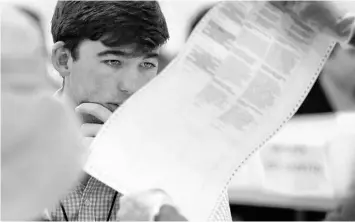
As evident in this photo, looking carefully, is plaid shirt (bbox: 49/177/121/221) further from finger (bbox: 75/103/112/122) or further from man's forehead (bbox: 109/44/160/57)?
man's forehead (bbox: 109/44/160/57)

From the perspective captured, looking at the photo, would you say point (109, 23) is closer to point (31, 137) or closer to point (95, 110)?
point (95, 110)

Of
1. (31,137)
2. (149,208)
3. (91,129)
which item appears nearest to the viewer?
(31,137)

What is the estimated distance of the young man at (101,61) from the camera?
96cm

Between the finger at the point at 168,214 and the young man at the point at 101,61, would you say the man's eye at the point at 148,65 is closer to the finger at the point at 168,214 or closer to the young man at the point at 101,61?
the young man at the point at 101,61

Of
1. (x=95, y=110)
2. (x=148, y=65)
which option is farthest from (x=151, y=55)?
(x=95, y=110)

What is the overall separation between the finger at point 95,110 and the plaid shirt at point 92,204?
0.09 m

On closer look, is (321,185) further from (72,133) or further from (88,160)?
(72,133)

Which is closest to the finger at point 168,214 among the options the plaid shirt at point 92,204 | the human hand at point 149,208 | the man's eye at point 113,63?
the human hand at point 149,208

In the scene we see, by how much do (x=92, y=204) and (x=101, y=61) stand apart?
21cm

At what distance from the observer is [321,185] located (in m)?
2.16

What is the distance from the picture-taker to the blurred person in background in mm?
725

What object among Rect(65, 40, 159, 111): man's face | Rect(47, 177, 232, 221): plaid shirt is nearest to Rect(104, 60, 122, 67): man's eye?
Rect(65, 40, 159, 111): man's face

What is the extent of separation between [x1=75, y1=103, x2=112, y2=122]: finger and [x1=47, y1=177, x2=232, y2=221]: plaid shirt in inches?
3.7

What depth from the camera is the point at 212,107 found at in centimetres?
93
